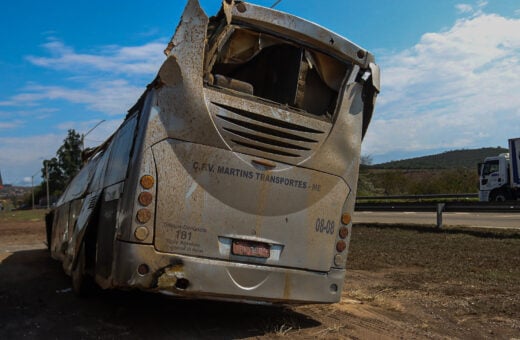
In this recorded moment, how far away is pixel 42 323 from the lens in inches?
243

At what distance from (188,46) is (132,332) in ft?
10.4

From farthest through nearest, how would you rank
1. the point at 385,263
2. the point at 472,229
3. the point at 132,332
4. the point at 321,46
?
the point at 472,229
the point at 385,263
the point at 321,46
the point at 132,332

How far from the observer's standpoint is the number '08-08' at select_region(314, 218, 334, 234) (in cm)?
596

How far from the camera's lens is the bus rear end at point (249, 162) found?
5176mm

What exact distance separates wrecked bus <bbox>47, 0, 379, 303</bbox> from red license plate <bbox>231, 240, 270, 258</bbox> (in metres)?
0.01

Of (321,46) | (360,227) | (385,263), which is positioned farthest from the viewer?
(360,227)

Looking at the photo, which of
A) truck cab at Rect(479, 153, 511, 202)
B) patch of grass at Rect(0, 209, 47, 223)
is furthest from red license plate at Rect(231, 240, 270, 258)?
patch of grass at Rect(0, 209, 47, 223)

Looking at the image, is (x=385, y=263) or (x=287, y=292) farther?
(x=385, y=263)

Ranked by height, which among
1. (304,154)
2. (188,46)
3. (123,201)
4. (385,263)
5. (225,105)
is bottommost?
(385,263)

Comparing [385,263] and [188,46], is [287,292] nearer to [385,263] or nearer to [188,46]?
[188,46]

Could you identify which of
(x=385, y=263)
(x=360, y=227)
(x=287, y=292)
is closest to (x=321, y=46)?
(x=287, y=292)

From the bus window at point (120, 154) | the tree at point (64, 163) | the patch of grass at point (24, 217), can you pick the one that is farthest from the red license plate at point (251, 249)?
the tree at point (64, 163)

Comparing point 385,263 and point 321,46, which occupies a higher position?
point 321,46

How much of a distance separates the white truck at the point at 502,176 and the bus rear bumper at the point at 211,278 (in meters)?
26.0
